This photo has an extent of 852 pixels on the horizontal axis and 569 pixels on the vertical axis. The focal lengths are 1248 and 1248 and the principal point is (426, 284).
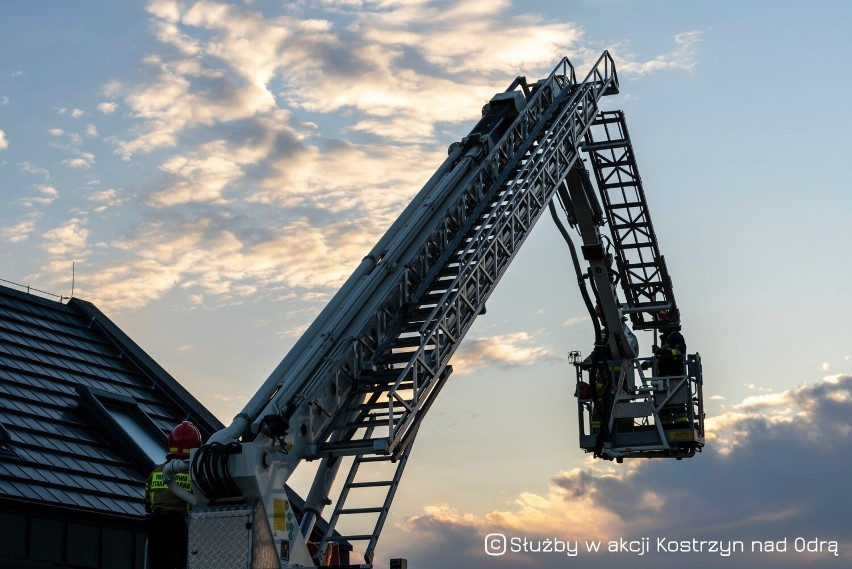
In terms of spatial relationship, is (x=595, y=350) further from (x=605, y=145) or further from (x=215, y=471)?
(x=215, y=471)

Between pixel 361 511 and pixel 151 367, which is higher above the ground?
pixel 151 367

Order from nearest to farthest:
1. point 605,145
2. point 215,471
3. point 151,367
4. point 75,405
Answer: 1. point 215,471
2. point 605,145
3. point 75,405
4. point 151,367

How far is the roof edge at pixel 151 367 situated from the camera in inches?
1393

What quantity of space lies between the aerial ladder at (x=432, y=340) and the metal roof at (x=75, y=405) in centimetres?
803

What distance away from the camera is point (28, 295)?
35.5 meters

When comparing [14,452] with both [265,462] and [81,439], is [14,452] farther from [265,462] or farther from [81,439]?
[265,462]

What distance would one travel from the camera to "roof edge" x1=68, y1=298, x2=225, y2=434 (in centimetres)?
3538

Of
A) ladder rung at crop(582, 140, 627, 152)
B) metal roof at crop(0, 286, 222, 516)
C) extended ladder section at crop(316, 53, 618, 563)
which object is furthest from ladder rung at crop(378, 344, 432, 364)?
metal roof at crop(0, 286, 222, 516)

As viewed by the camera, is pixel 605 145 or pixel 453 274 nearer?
pixel 453 274

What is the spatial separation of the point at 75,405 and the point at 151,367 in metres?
4.58

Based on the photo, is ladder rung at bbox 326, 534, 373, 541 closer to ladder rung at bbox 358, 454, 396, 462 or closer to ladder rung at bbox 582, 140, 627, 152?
ladder rung at bbox 358, 454, 396, 462

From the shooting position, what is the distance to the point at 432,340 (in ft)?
61.8

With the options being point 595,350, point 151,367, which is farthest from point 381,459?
point 151,367

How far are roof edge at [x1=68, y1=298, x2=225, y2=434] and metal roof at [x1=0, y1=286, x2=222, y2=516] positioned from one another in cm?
3
